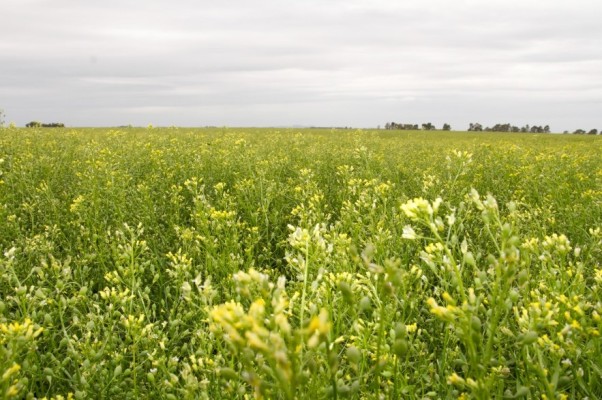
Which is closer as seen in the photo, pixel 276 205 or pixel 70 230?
pixel 70 230

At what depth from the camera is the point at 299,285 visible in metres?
2.38

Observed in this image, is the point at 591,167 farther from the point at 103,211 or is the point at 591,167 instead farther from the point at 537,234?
the point at 103,211

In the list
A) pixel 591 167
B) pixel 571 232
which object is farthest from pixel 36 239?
pixel 591 167

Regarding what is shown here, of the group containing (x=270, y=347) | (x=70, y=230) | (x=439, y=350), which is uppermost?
(x=270, y=347)

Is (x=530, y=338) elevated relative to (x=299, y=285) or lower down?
elevated

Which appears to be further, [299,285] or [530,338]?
[299,285]

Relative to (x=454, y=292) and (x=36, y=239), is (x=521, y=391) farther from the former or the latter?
(x=36, y=239)

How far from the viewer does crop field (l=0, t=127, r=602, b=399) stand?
1.30 m

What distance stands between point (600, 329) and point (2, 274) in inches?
97.8

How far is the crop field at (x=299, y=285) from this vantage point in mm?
1303

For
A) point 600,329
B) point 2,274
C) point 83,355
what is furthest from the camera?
point 83,355

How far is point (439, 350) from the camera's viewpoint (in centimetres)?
267

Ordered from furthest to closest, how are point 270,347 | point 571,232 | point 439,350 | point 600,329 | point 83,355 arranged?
point 571,232 < point 439,350 < point 83,355 < point 600,329 < point 270,347

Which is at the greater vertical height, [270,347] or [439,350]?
[270,347]
